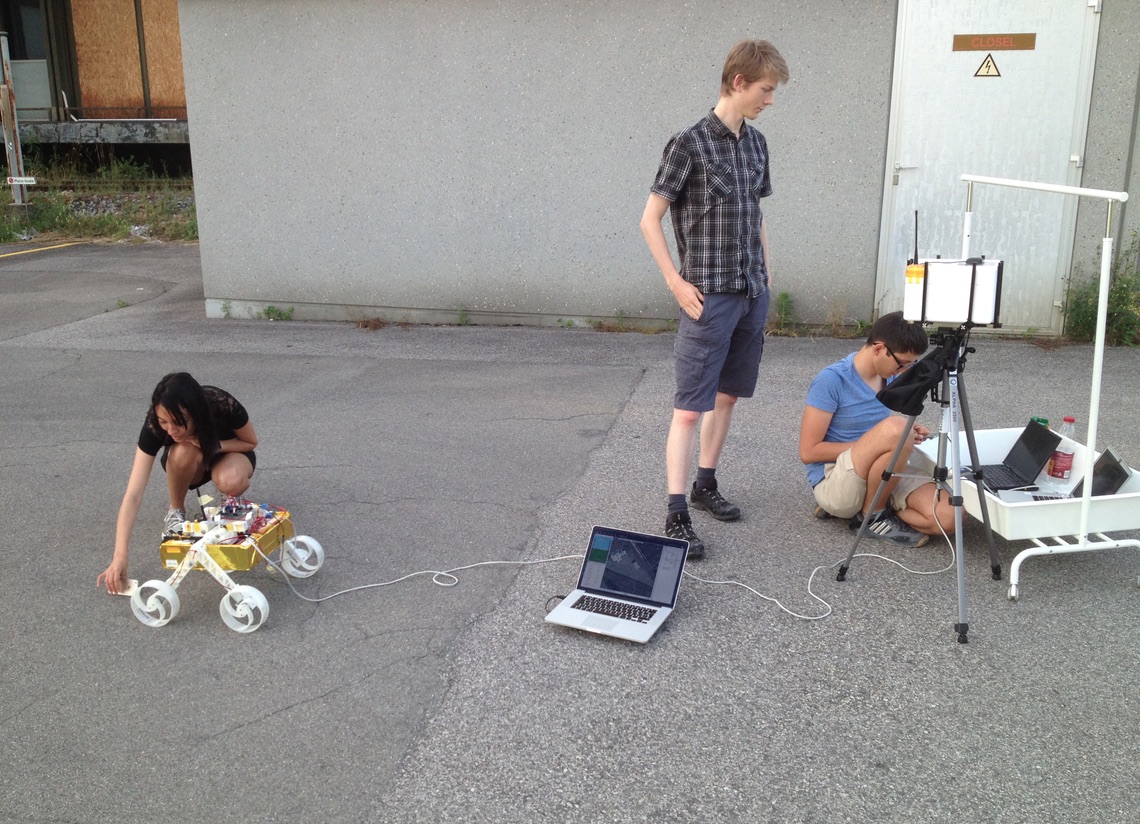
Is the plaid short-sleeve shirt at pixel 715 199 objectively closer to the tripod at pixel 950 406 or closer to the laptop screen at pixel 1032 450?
the tripod at pixel 950 406

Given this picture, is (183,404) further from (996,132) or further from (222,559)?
(996,132)

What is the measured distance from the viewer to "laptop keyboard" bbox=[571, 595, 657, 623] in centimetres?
372

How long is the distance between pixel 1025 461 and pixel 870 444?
2.61 ft

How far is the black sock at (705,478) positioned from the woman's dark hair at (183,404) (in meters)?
2.28

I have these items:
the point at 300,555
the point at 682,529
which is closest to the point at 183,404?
the point at 300,555

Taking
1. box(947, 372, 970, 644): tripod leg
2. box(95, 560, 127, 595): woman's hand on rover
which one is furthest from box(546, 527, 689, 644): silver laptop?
box(95, 560, 127, 595): woman's hand on rover

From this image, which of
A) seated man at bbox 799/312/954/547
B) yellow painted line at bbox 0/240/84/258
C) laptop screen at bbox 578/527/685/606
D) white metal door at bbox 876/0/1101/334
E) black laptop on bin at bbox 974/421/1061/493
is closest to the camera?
laptop screen at bbox 578/527/685/606

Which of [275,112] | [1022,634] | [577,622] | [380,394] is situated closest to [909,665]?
[1022,634]

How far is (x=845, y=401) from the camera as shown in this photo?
4496 millimetres

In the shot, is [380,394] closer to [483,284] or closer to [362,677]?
[483,284]

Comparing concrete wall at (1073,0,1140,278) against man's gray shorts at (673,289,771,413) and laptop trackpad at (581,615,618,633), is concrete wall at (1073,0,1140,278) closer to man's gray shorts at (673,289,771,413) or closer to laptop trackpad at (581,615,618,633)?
man's gray shorts at (673,289,771,413)

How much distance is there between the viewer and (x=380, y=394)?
7152 millimetres

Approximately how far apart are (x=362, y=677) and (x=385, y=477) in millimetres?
2112

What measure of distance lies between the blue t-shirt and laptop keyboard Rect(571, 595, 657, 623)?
1354mm
